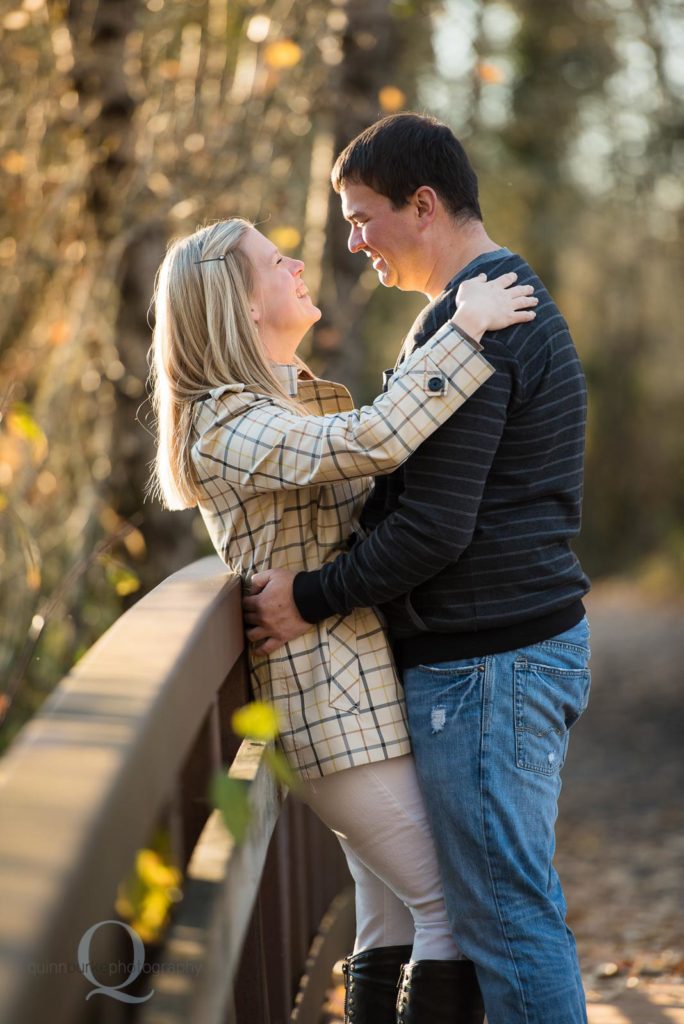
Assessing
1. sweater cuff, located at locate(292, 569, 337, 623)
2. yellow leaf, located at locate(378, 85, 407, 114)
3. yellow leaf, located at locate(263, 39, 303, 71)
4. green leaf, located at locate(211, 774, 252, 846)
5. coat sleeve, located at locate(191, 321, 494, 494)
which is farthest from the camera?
yellow leaf, located at locate(378, 85, 407, 114)

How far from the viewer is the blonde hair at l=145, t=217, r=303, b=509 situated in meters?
2.23

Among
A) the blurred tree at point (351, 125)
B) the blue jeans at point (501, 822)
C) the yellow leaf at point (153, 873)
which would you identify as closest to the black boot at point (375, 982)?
the blue jeans at point (501, 822)

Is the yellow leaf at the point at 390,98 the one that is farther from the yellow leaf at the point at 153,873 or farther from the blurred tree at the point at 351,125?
the yellow leaf at the point at 153,873

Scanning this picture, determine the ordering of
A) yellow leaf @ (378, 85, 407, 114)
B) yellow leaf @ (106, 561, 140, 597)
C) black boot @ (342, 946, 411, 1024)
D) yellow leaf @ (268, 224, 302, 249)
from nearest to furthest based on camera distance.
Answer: black boot @ (342, 946, 411, 1024), yellow leaf @ (106, 561, 140, 597), yellow leaf @ (268, 224, 302, 249), yellow leaf @ (378, 85, 407, 114)

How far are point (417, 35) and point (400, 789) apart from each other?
9720 mm

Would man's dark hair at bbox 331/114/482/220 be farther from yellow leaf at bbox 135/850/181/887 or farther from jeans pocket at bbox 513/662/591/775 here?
yellow leaf at bbox 135/850/181/887

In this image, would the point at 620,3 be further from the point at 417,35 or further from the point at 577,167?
the point at 577,167

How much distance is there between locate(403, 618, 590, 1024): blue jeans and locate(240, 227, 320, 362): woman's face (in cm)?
66

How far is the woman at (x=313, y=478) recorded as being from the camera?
205 cm

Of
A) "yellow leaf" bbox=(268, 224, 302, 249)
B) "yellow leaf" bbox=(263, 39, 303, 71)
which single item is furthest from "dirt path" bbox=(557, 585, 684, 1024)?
Result: "yellow leaf" bbox=(263, 39, 303, 71)

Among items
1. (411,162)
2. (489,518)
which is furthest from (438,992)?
(411,162)

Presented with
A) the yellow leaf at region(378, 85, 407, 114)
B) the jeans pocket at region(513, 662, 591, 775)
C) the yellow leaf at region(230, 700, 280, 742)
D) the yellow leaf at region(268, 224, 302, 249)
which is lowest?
the jeans pocket at region(513, 662, 591, 775)

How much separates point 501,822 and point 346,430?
685 millimetres

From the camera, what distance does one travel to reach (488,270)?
2.16 metres
